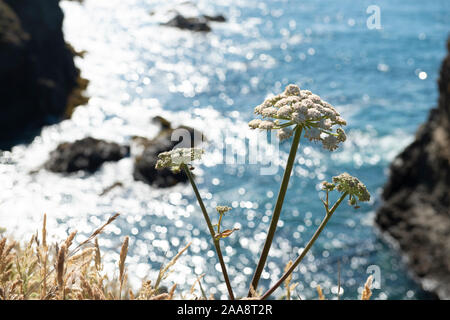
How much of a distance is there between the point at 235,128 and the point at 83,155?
9.63m

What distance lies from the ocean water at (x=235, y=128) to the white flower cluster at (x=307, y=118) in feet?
5.46

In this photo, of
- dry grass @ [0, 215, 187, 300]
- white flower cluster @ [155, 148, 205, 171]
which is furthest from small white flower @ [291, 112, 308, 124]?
dry grass @ [0, 215, 187, 300]

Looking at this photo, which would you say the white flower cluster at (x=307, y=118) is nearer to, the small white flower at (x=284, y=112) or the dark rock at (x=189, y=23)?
the small white flower at (x=284, y=112)

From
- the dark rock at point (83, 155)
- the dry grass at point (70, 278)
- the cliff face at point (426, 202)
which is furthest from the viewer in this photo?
the dark rock at point (83, 155)

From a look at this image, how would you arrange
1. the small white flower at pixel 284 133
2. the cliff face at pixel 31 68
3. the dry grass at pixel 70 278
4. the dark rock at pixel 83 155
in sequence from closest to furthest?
the small white flower at pixel 284 133 → the dry grass at pixel 70 278 → the dark rock at pixel 83 155 → the cliff face at pixel 31 68

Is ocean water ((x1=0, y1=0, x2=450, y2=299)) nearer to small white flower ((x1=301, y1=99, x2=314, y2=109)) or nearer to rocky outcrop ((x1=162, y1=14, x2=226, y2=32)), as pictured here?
rocky outcrop ((x1=162, y1=14, x2=226, y2=32))

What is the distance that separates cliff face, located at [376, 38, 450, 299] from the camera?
19.0m

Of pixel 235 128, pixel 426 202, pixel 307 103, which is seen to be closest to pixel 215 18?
pixel 235 128

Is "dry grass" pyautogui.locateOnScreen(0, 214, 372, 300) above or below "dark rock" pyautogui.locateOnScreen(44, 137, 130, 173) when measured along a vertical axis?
below

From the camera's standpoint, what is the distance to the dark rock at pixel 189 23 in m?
53.7

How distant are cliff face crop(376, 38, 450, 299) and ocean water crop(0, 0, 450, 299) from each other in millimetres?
813

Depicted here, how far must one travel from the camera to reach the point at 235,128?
30344 millimetres

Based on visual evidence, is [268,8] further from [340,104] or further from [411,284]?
[411,284]

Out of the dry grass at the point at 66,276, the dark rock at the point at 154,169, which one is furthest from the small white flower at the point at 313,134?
the dark rock at the point at 154,169
